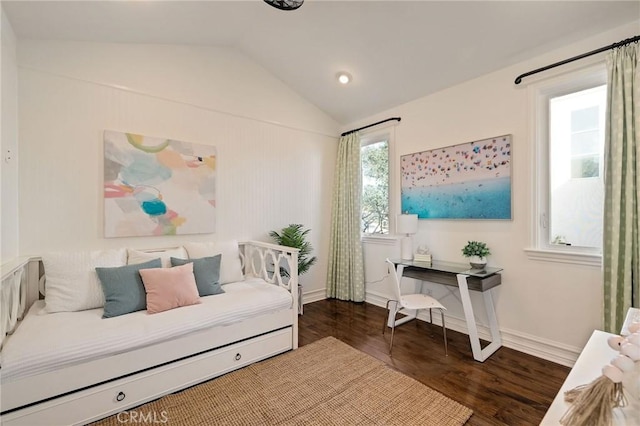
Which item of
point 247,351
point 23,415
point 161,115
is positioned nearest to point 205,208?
point 161,115

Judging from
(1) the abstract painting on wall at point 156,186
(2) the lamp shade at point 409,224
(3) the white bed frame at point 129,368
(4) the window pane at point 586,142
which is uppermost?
(4) the window pane at point 586,142

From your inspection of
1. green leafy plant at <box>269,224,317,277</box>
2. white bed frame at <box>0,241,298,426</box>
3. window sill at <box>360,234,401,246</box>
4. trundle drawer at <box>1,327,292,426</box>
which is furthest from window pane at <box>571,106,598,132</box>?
trundle drawer at <box>1,327,292,426</box>

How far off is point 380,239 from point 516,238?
4.90ft

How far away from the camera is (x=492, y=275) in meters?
2.42

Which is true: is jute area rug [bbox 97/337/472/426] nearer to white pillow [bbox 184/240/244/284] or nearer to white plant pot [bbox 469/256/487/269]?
white pillow [bbox 184/240/244/284]

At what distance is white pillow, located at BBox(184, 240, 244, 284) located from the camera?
269cm

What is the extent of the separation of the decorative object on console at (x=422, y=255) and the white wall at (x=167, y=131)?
1.35 meters

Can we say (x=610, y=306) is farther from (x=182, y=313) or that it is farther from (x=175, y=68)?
(x=175, y=68)

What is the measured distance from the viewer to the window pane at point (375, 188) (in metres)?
3.71

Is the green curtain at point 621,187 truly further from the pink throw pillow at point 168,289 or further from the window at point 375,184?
the pink throw pillow at point 168,289

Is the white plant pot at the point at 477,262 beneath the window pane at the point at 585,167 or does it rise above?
beneath

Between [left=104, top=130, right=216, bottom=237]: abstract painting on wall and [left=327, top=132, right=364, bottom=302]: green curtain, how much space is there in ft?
5.48

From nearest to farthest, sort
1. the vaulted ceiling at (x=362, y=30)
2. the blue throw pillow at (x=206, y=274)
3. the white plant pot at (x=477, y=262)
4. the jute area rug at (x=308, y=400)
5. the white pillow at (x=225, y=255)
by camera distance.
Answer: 1. the jute area rug at (x=308, y=400)
2. the vaulted ceiling at (x=362, y=30)
3. the blue throw pillow at (x=206, y=274)
4. the white plant pot at (x=477, y=262)
5. the white pillow at (x=225, y=255)

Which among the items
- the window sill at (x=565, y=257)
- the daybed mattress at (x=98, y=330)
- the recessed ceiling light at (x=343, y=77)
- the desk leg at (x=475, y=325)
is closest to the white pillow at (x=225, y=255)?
the daybed mattress at (x=98, y=330)
